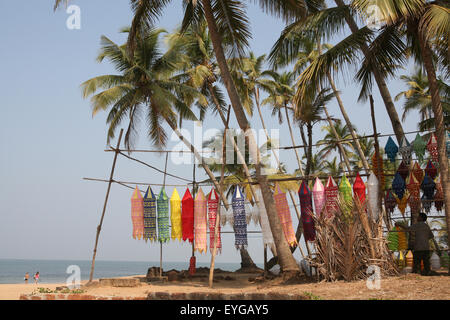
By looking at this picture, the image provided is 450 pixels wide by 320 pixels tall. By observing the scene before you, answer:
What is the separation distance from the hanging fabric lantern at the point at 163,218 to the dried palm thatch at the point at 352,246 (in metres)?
4.60

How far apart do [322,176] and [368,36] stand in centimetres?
313

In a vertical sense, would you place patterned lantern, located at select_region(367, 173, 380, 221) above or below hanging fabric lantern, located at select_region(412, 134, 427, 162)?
below

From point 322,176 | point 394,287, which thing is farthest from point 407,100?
point 394,287

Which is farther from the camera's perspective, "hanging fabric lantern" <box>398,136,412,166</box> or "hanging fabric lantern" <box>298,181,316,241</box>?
"hanging fabric lantern" <box>398,136,412,166</box>

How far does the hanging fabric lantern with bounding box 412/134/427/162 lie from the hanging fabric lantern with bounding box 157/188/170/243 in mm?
5810

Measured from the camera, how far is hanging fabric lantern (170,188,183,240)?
40.4ft

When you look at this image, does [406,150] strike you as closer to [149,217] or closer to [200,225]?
[200,225]

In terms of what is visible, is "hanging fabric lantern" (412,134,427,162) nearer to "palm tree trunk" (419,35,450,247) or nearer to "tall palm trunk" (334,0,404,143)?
"tall palm trunk" (334,0,404,143)

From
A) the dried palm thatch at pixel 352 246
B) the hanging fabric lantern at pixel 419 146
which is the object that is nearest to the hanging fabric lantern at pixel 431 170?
the hanging fabric lantern at pixel 419 146

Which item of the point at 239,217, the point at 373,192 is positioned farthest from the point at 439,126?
the point at 239,217

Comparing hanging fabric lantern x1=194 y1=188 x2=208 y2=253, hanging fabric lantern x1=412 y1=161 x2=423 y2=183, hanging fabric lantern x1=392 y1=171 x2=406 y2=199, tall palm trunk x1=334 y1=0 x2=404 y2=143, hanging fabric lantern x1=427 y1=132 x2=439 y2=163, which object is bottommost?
hanging fabric lantern x1=194 y1=188 x2=208 y2=253

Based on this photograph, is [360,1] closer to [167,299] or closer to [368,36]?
[368,36]

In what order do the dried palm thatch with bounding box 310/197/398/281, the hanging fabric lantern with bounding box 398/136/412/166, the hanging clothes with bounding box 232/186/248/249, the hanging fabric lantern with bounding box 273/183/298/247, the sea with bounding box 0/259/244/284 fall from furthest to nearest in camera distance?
the sea with bounding box 0/259/244/284 → the hanging clothes with bounding box 232/186/248/249 → the hanging fabric lantern with bounding box 273/183/298/247 → the hanging fabric lantern with bounding box 398/136/412/166 → the dried palm thatch with bounding box 310/197/398/281

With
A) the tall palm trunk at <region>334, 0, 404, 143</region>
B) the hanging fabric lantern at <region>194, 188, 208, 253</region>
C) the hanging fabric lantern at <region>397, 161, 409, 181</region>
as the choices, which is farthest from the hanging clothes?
the tall palm trunk at <region>334, 0, 404, 143</region>
